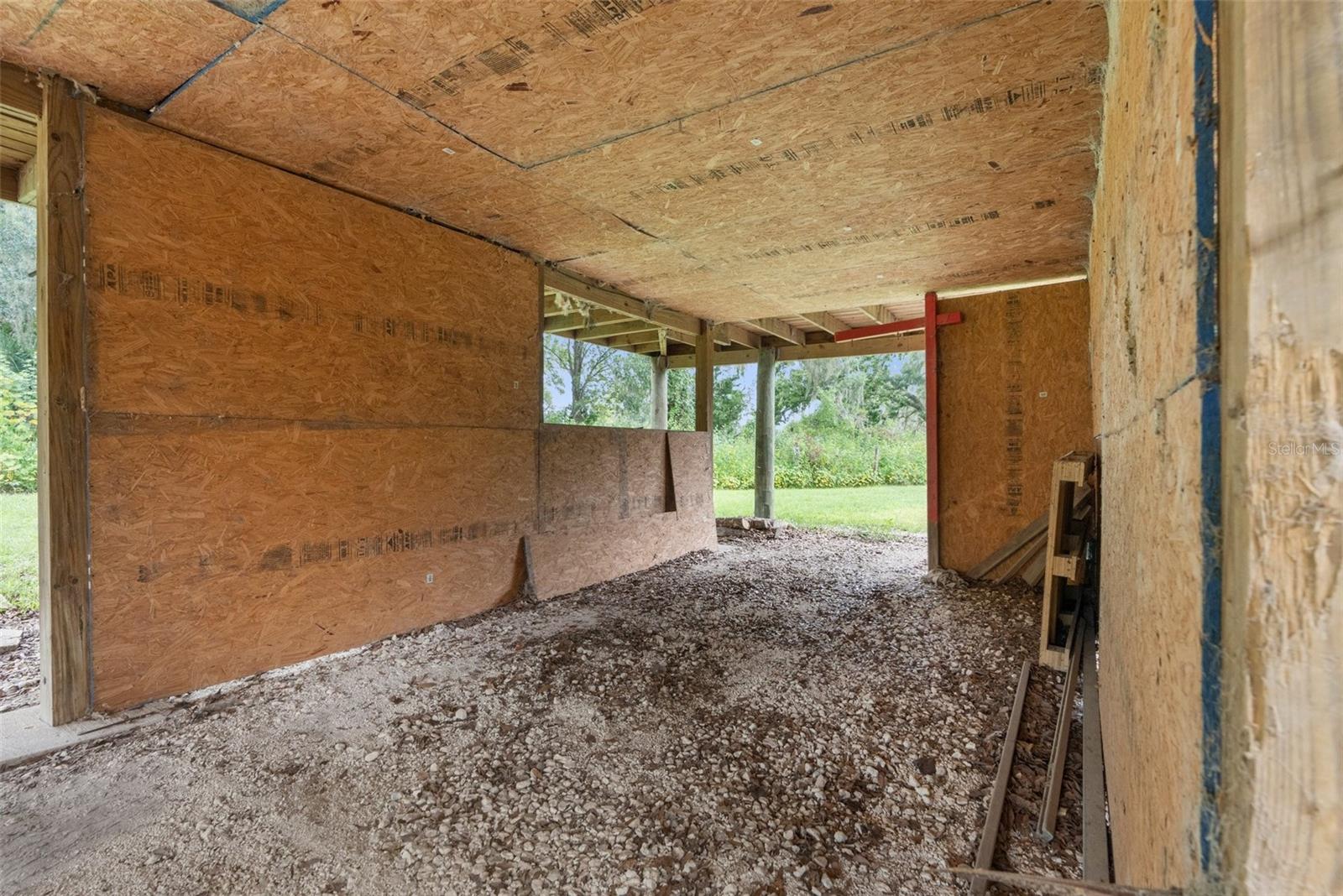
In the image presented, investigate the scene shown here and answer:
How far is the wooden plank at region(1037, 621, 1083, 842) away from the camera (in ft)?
5.66

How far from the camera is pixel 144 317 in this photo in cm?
245

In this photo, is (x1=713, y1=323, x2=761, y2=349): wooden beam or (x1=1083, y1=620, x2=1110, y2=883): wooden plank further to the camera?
(x1=713, y1=323, x2=761, y2=349): wooden beam

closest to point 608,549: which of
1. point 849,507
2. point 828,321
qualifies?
point 828,321

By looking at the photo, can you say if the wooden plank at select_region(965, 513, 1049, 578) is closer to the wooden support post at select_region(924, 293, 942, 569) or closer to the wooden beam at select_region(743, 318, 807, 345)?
the wooden support post at select_region(924, 293, 942, 569)

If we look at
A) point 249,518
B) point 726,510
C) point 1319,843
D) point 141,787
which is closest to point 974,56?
point 1319,843

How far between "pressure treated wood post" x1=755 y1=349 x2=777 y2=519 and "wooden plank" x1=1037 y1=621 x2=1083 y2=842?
5.42 metres

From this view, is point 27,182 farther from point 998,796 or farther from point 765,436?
point 765,436

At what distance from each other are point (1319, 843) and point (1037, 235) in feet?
14.1

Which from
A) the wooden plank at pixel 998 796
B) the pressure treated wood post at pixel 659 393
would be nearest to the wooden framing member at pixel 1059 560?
the wooden plank at pixel 998 796

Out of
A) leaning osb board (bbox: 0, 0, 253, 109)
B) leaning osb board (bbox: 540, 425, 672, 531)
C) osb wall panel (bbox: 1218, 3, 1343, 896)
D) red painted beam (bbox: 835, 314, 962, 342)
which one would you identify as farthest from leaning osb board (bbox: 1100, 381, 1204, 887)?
red painted beam (bbox: 835, 314, 962, 342)

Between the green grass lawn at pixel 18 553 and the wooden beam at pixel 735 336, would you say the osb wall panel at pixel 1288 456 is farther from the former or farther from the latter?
Result: the wooden beam at pixel 735 336

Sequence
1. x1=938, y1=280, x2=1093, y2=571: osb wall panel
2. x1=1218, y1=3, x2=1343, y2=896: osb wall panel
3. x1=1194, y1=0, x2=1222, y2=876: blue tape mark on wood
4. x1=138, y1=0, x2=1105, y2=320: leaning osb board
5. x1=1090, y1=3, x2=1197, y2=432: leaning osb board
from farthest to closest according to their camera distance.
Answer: x1=938, y1=280, x2=1093, y2=571: osb wall panel, x1=138, y1=0, x2=1105, y2=320: leaning osb board, x1=1090, y1=3, x2=1197, y2=432: leaning osb board, x1=1194, y1=0, x2=1222, y2=876: blue tape mark on wood, x1=1218, y1=3, x2=1343, y2=896: osb wall panel

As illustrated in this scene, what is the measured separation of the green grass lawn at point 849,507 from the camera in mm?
8699

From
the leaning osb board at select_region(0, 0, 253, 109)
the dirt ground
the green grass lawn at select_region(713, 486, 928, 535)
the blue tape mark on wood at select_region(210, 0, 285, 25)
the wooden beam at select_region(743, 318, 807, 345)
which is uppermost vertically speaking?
the wooden beam at select_region(743, 318, 807, 345)
